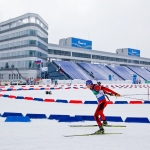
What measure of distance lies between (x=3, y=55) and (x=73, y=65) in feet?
65.1

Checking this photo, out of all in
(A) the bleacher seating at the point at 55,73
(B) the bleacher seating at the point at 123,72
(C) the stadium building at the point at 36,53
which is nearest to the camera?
(C) the stadium building at the point at 36,53

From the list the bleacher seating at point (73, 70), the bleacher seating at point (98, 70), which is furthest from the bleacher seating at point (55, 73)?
the bleacher seating at point (98, 70)

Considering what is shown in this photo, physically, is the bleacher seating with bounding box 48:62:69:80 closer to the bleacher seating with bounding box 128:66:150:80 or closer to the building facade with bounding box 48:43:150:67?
the building facade with bounding box 48:43:150:67

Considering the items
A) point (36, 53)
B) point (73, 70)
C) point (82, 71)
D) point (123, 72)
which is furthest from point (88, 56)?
point (36, 53)

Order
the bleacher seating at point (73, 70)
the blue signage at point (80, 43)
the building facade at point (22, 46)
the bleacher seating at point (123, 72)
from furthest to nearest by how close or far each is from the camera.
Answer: the blue signage at point (80, 43)
the bleacher seating at point (123, 72)
the bleacher seating at point (73, 70)
the building facade at point (22, 46)

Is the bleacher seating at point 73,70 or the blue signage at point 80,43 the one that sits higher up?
the blue signage at point 80,43

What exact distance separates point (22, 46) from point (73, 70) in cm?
1455

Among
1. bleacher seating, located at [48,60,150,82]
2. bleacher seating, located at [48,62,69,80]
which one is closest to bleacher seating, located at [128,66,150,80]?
bleacher seating, located at [48,60,150,82]

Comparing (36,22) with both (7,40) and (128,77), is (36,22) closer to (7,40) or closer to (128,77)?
(7,40)

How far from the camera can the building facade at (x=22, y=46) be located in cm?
5834

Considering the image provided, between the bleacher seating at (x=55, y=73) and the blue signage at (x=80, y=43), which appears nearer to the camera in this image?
the bleacher seating at (x=55, y=73)

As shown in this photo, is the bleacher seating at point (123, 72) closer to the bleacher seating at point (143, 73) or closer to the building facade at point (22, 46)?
the bleacher seating at point (143, 73)

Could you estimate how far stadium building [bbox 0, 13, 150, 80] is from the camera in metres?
58.6

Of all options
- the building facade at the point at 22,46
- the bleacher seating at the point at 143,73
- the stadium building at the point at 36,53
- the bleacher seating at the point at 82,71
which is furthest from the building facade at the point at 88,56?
the bleacher seating at the point at 143,73
